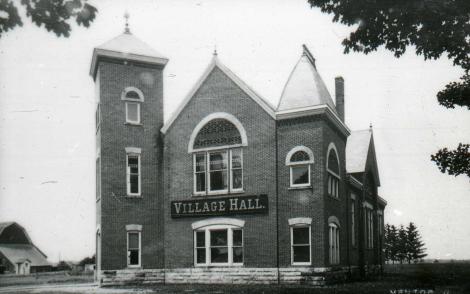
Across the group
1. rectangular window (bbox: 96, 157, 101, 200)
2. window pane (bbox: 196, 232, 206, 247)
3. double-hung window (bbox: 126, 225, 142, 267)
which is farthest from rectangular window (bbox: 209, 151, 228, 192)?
rectangular window (bbox: 96, 157, 101, 200)

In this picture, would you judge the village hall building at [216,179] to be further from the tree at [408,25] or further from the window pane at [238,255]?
the tree at [408,25]

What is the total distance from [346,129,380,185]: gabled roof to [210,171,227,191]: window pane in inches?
352

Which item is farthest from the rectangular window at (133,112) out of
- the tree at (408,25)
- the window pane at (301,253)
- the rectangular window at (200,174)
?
the tree at (408,25)

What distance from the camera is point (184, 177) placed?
87.2ft

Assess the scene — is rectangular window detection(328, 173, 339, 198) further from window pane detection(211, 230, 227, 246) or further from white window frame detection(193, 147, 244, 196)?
window pane detection(211, 230, 227, 246)

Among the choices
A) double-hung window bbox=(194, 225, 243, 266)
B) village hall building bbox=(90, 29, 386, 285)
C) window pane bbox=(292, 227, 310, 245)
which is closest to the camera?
window pane bbox=(292, 227, 310, 245)

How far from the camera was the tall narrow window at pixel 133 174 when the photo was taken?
27062 millimetres

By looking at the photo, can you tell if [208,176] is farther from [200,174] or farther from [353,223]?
[353,223]

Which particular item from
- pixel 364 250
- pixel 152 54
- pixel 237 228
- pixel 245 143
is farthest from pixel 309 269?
pixel 152 54

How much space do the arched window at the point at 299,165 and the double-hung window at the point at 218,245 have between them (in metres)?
3.36

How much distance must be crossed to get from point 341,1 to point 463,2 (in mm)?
2521

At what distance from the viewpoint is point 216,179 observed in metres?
25.9

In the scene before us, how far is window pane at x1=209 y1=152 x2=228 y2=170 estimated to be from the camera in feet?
84.5

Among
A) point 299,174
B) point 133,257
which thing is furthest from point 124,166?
point 299,174
